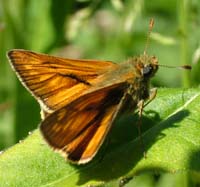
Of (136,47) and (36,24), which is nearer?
(36,24)

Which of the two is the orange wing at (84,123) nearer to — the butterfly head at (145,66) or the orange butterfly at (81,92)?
the orange butterfly at (81,92)

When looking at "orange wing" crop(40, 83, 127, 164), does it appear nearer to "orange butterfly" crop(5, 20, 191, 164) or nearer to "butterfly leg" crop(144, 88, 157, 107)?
"orange butterfly" crop(5, 20, 191, 164)

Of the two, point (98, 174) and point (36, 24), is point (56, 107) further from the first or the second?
point (36, 24)

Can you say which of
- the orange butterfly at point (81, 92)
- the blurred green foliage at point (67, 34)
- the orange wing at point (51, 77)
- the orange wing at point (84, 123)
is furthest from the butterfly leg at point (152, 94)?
the blurred green foliage at point (67, 34)

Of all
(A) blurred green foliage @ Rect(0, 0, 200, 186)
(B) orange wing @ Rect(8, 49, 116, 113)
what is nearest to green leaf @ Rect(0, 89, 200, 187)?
Result: (B) orange wing @ Rect(8, 49, 116, 113)

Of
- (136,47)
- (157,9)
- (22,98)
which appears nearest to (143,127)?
(22,98)
